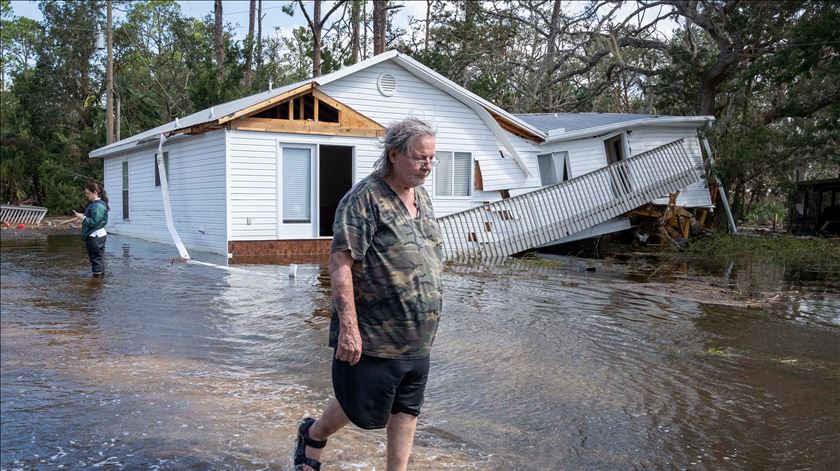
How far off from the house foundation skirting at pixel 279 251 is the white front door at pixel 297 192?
0.18 meters

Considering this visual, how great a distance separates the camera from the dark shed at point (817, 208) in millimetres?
24406

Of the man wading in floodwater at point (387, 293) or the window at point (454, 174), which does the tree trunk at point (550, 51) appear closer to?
the window at point (454, 174)

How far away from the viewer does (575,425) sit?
460 cm

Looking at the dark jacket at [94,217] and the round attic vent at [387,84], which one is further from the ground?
the round attic vent at [387,84]

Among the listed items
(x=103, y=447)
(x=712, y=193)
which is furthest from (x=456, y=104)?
(x=103, y=447)

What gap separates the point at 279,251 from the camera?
49.0 feet

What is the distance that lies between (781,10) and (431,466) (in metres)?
22.4

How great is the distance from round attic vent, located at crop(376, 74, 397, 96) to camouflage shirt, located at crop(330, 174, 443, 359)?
13314mm

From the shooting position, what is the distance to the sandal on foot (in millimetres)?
3439

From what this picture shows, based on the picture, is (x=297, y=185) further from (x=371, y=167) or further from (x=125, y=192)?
(x=125, y=192)

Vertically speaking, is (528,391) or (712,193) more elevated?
(712,193)

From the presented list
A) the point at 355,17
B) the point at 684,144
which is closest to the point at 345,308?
the point at 684,144

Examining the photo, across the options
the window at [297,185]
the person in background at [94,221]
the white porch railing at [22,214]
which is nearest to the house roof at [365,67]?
the window at [297,185]

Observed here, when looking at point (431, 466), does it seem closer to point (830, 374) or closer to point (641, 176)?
point (830, 374)
